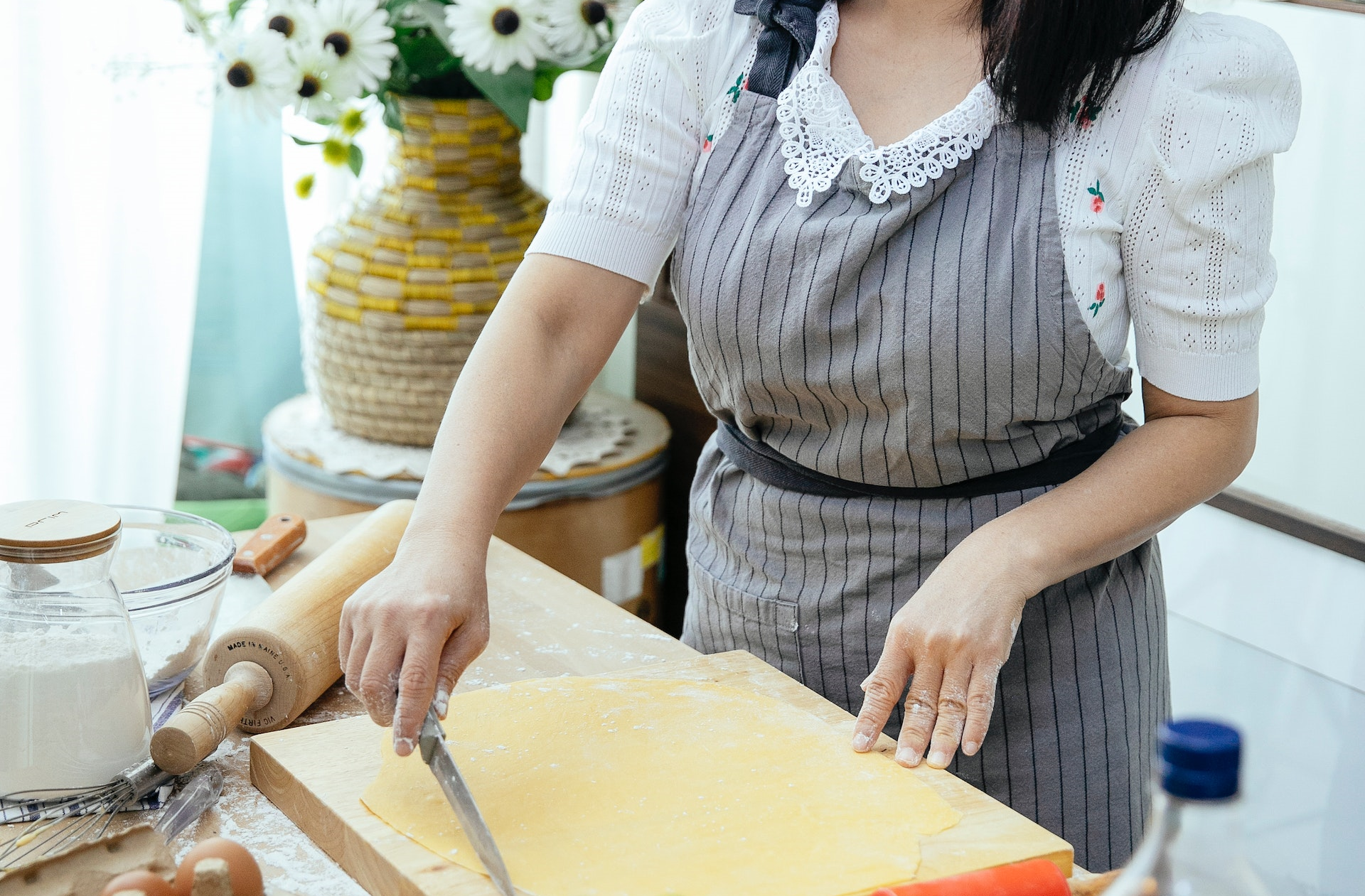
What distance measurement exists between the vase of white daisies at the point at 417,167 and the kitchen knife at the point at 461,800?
0.92 meters

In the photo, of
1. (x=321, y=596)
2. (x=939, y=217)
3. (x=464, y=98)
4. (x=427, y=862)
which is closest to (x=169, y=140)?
(x=464, y=98)

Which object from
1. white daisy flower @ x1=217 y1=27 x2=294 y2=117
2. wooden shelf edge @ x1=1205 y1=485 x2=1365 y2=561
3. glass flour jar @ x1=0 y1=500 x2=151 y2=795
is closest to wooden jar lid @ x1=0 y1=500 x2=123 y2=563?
glass flour jar @ x1=0 y1=500 x2=151 y2=795

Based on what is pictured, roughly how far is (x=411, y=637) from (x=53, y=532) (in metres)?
0.21

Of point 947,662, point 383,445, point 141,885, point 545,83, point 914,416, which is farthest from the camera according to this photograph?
point 383,445

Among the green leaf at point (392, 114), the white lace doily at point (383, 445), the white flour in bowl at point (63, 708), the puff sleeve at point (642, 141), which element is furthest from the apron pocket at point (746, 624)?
the green leaf at point (392, 114)

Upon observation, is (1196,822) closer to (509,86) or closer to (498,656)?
(498,656)

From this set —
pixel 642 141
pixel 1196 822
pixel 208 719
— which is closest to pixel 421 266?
pixel 642 141

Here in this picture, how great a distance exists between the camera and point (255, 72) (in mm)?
1426

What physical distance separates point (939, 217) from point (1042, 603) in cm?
31

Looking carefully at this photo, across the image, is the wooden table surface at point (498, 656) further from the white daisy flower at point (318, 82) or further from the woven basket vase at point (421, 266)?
the white daisy flower at point (318, 82)

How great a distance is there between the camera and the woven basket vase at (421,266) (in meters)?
1.63

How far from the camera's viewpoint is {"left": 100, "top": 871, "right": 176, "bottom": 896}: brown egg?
0.60 metres

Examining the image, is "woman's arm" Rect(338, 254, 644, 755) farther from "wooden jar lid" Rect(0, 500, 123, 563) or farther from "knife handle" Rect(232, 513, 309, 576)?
"knife handle" Rect(232, 513, 309, 576)

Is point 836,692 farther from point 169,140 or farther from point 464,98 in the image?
point 169,140
